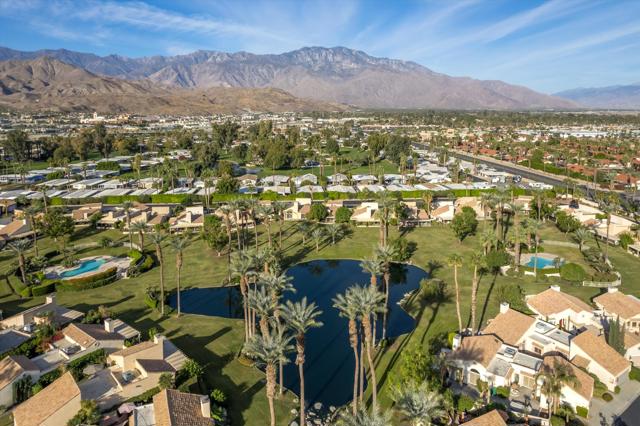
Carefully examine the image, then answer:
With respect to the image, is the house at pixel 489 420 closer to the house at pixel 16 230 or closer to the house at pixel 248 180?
the house at pixel 16 230

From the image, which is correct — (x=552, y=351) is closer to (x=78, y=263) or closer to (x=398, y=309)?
(x=398, y=309)

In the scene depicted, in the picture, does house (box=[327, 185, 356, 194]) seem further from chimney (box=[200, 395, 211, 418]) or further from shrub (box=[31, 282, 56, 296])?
chimney (box=[200, 395, 211, 418])

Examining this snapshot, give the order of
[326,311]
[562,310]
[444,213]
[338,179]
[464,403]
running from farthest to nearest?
[338,179], [444,213], [326,311], [562,310], [464,403]

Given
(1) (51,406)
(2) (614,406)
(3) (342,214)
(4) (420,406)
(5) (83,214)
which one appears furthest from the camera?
(5) (83,214)

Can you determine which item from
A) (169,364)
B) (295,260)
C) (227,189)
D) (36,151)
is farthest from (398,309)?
(36,151)

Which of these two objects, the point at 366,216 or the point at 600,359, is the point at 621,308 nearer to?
the point at 600,359

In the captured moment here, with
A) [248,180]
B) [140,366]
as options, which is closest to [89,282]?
[140,366]

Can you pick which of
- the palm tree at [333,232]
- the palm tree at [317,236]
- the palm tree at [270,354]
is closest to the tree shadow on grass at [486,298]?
the palm tree at [333,232]
